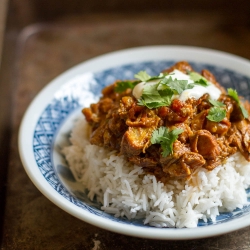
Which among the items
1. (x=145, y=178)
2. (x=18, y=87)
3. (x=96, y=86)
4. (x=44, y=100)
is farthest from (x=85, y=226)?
(x=18, y=87)

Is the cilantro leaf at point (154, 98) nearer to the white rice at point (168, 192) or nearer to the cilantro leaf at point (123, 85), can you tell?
the cilantro leaf at point (123, 85)

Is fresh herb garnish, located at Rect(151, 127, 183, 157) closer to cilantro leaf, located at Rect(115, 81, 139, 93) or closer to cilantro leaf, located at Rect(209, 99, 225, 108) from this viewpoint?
cilantro leaf, located at Rect(209, 99, 225, 108)

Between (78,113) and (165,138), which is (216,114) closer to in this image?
(165,138)

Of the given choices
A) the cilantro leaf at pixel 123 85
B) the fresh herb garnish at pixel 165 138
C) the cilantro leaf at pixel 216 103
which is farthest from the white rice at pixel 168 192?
the cilantro leaf at pixel 123 85

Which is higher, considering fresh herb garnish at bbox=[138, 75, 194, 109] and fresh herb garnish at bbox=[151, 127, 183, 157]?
fresh herb garnish at bbox=[138, 75, 194, 109]

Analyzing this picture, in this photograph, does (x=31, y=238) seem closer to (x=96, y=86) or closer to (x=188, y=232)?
(x=188, y=232)

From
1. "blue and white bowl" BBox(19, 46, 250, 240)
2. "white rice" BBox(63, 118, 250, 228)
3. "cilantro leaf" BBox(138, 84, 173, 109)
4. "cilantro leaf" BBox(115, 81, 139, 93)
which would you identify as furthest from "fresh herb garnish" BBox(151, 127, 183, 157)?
"cilantro leaf" BBox(115, 81, 139, 93)
